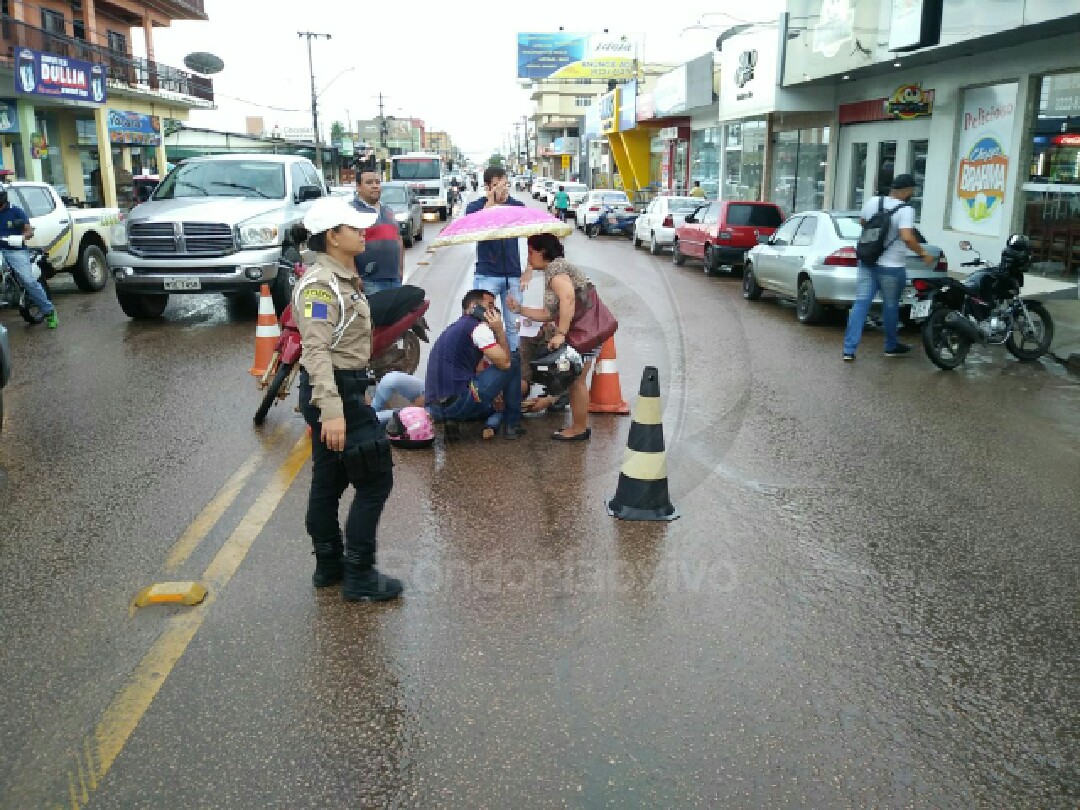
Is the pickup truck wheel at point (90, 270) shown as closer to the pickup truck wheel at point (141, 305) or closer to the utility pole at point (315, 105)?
the pickup truck wheel at point (141, 305)

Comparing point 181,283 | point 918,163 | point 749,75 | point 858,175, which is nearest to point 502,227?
point 181,283

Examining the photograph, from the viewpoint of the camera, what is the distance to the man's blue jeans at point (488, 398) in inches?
279

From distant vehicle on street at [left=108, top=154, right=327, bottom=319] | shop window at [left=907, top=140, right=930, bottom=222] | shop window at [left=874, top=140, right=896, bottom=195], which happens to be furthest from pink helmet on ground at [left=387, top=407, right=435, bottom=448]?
shop window at [left=874, top=140, right=896, bottom=195]

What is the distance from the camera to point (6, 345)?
717cm

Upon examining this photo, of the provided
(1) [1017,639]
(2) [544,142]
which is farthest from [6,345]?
(2) [544,142]

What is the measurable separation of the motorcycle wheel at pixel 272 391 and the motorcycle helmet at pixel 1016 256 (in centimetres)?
740

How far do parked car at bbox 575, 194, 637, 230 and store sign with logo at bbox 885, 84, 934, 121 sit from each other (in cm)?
1412

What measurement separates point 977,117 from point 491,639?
16.9m

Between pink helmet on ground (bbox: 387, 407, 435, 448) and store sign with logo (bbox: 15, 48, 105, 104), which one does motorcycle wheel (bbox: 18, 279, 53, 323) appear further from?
store sign with logo (bbox: 15, 48, 105, 104)

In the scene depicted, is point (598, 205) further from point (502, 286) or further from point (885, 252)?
point (502, 286)

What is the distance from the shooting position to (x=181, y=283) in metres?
12.0

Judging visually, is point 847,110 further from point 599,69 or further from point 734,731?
point 599,69

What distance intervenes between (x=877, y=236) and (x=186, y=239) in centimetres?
830

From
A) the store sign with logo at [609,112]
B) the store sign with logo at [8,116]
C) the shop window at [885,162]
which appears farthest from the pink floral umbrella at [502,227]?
the store sign with logo at [609,112]
